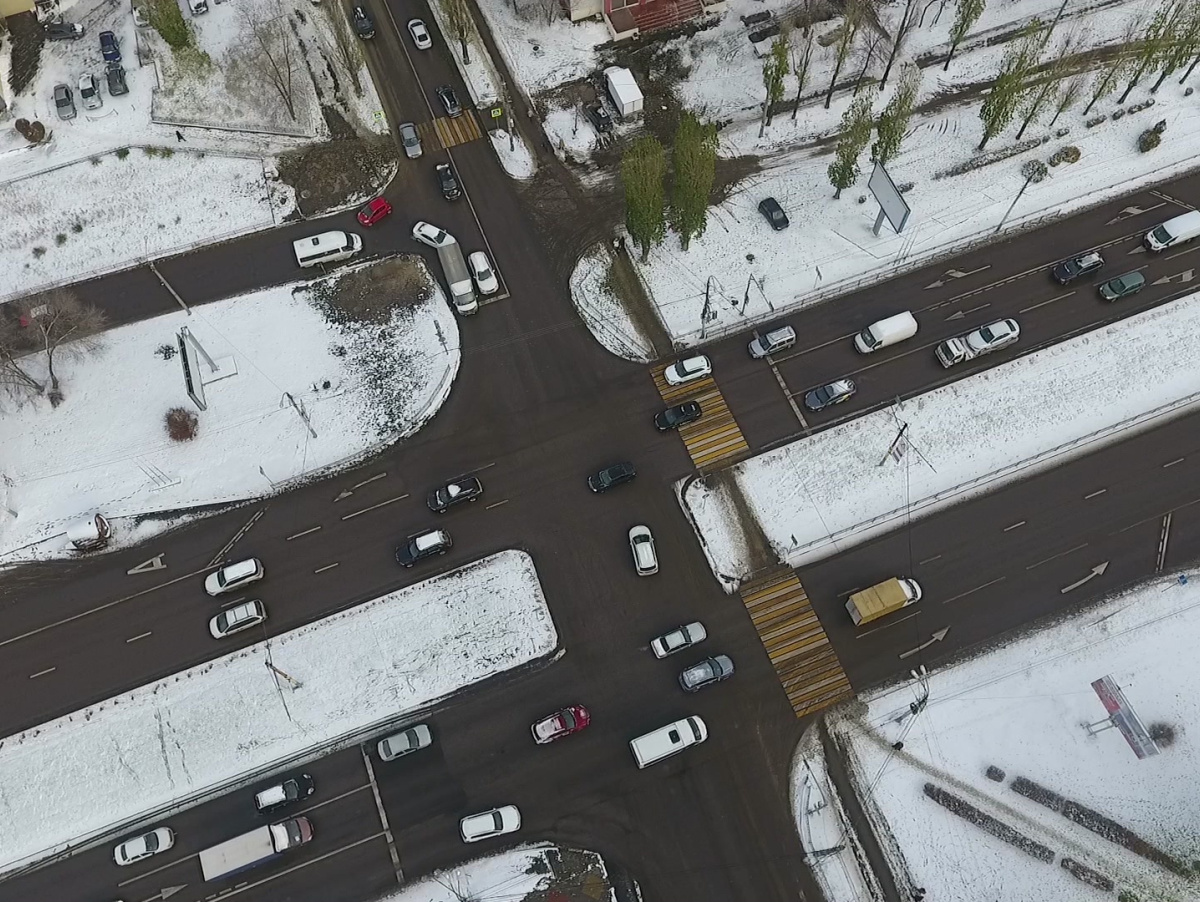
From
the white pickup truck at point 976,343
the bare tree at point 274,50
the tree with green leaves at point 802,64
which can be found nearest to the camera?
the white pickup truck at point 976,343

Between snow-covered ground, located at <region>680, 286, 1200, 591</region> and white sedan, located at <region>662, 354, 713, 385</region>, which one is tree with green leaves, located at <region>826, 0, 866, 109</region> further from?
white sedan, located at <region>662, 354, 713, 385</region>

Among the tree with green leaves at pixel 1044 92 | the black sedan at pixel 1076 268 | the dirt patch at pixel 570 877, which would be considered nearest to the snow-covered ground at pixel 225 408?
the dirt patch at pixel 570 877

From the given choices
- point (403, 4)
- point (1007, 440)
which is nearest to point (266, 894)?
point (1007, 440)

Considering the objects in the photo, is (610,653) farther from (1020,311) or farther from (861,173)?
(861,173)

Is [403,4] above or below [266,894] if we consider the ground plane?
above

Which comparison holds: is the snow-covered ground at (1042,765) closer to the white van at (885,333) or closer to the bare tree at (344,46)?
the white van at (885,333)

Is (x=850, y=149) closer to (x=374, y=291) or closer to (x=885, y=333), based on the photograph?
(x=885, y=333)
